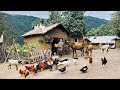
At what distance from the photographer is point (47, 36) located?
1360 centimetres

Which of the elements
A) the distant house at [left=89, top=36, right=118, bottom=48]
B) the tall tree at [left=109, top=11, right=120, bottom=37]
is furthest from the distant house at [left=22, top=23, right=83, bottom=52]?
the distant house at [left=89, top=36, right=118, bottom=48]

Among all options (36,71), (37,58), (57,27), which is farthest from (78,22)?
(36,71)

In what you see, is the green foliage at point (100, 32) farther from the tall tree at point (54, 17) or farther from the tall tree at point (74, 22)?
the tall tree at point (74, 22)

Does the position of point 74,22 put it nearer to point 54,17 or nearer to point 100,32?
point 54,17

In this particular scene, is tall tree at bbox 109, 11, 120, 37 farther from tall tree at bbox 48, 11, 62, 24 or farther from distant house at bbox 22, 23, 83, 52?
distant house at bbox 22, 23, 83, 52

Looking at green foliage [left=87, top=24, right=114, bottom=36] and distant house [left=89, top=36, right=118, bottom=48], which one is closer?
distant house [left=89, top=36, right=118, bottom=48]

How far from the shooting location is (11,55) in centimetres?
1208

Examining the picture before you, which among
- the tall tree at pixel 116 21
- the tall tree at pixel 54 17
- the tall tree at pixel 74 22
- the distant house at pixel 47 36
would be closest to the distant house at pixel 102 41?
the tall tree at pixel 116 21

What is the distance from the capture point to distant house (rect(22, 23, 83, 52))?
13.8 metres

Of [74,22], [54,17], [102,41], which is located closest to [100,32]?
[102,41]

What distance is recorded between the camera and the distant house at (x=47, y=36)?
13750 mm

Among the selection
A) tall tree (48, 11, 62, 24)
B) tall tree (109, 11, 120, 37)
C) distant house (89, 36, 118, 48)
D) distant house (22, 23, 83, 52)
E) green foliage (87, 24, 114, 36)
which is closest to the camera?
distant house (22, 23, 83, 52)

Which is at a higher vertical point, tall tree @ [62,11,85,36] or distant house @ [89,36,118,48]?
tall tree @ [62,11,85,36]
